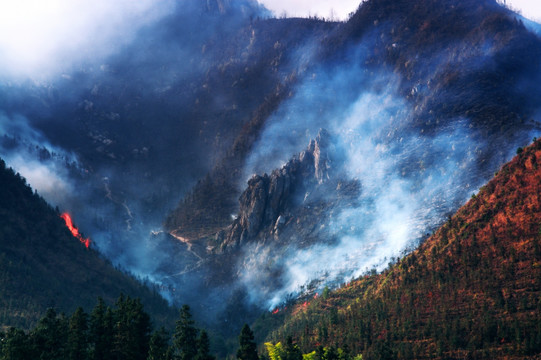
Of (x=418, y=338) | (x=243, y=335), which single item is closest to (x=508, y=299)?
(x=418, y=338)

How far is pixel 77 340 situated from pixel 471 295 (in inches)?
4091

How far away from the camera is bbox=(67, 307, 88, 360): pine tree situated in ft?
321

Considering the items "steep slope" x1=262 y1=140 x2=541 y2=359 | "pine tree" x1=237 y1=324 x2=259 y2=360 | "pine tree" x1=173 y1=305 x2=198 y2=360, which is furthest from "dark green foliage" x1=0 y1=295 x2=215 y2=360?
"steep slope" x1=262 y1=140 x2=541 y2=359

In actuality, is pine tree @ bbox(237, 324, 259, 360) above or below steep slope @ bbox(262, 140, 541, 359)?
below

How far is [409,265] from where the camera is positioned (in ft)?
650

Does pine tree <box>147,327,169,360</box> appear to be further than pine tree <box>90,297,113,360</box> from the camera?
No

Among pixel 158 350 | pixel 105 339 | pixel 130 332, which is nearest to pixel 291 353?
pixel 158 350

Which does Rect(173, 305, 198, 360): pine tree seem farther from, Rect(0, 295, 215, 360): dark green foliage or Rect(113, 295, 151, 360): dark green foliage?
Rect(113, 295, 151, 360): dark green foliage

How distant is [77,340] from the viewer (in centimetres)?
9812

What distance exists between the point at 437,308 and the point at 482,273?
46.5ft

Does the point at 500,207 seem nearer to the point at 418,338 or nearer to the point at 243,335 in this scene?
the point at 418,338

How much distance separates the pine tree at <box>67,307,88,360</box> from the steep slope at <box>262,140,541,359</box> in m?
79.1

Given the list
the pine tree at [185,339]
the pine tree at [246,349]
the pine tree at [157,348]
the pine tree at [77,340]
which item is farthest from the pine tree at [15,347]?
the pine tree at [246,349]

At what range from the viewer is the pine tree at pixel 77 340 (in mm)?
97812
